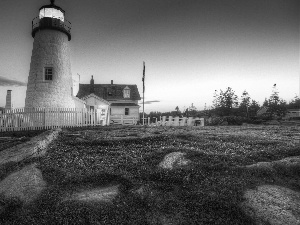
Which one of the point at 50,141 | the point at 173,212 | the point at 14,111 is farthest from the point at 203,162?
the point at 14,111

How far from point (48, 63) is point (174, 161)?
59.2 ft

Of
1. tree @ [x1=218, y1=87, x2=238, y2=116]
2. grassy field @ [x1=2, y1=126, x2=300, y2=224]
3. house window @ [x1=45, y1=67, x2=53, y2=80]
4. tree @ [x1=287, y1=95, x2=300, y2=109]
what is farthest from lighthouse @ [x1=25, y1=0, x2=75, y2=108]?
tree @ [x1=287, y1=95, x2=300, y2=109]

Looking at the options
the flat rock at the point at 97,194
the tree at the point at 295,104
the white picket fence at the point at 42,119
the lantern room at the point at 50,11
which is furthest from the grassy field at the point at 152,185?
the tree at the point at 295,104

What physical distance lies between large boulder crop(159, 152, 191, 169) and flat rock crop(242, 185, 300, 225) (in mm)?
1525

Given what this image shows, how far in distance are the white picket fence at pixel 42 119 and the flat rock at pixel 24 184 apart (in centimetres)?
1251

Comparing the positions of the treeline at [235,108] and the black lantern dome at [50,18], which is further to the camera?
the treeline at [235,108]

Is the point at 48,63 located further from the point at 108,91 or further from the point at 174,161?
the point at 108,91

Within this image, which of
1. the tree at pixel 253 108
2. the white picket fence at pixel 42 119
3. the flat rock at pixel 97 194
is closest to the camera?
the flat rock at pixel 97 194

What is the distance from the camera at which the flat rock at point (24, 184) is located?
158 inches

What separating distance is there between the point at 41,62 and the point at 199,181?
19.3 metres

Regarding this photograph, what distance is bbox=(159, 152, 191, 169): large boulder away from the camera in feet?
15.5

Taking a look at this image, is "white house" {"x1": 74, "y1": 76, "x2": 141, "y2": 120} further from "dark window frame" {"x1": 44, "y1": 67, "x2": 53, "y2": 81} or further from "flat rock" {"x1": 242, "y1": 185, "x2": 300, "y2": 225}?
"flat rock" {"x1": 242, "y1": 185, "x2": 300, "y2": 225}

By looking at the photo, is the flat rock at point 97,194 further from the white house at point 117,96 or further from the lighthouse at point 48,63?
the white house at point 117,96

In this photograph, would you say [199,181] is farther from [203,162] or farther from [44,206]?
[44,206]
